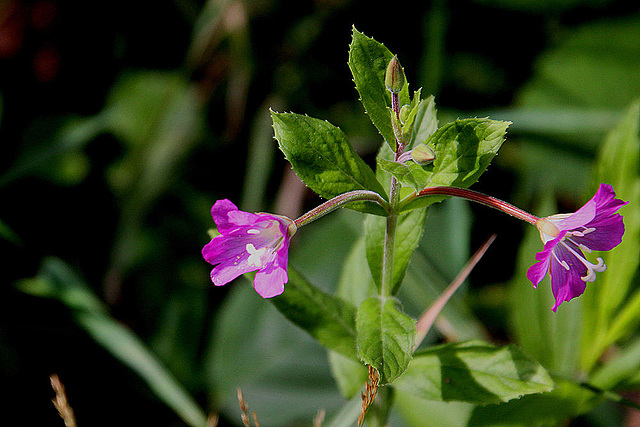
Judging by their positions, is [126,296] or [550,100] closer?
[126,296]

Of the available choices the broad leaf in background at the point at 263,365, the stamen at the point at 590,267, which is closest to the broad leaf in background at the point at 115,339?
the broad leaf in background at the point at 263,365

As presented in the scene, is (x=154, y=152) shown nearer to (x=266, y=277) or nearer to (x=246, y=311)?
(x=246, y=311)

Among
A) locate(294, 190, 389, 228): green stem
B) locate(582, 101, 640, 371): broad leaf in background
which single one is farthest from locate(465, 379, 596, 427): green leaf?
locate(294, 190, 389, 228): green stem

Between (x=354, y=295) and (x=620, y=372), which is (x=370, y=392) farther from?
(x=620, y=372)

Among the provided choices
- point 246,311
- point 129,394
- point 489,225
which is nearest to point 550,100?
point 489,225

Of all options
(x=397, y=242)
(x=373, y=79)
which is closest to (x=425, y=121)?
(x=373, y=79)

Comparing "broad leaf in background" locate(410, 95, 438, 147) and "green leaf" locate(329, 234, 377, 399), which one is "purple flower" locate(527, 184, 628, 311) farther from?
"green leaf" locate(329, 234, 377, 399)
